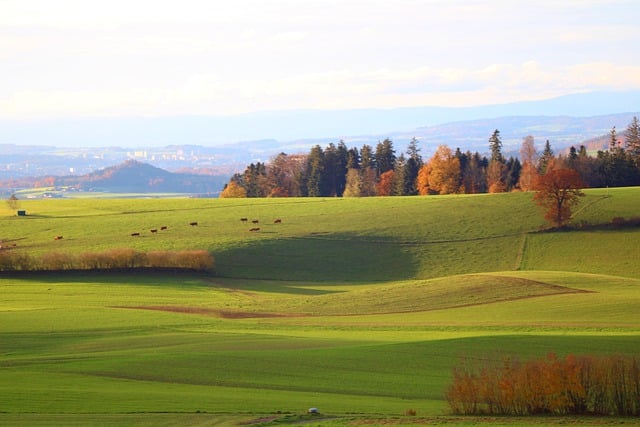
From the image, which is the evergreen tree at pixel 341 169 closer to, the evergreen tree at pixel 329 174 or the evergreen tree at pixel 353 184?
the evergreen tree at pixel 329 174

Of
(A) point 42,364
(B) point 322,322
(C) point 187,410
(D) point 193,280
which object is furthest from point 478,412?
(D) point 193,280

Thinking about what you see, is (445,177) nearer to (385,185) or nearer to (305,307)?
(385,185)

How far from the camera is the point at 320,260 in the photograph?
7962 cm

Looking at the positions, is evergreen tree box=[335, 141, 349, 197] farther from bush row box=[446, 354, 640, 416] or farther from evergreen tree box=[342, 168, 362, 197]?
bush row box=[446, 354, 640, 416]

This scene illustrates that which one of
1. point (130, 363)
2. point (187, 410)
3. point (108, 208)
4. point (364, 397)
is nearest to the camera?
point (187, 410)

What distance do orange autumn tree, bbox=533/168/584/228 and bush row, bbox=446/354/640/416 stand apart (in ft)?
189

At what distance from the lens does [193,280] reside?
71.9 m

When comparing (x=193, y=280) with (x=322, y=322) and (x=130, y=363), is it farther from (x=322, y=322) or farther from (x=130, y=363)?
(x=130, y=363)

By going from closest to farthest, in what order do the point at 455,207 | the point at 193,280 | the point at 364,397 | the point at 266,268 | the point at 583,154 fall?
the point at 364,397, the point at 193,280, the point at 266,268, the point at 455,207, the point at 583,154

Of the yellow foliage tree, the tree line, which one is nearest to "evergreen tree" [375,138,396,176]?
the tree line

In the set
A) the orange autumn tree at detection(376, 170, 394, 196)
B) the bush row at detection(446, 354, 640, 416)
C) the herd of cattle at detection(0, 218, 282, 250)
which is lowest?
the bush row at detection(446, 354, 640, 416)

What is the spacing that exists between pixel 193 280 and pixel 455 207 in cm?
3722

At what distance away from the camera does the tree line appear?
126 meters

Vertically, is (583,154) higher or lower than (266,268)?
higher
